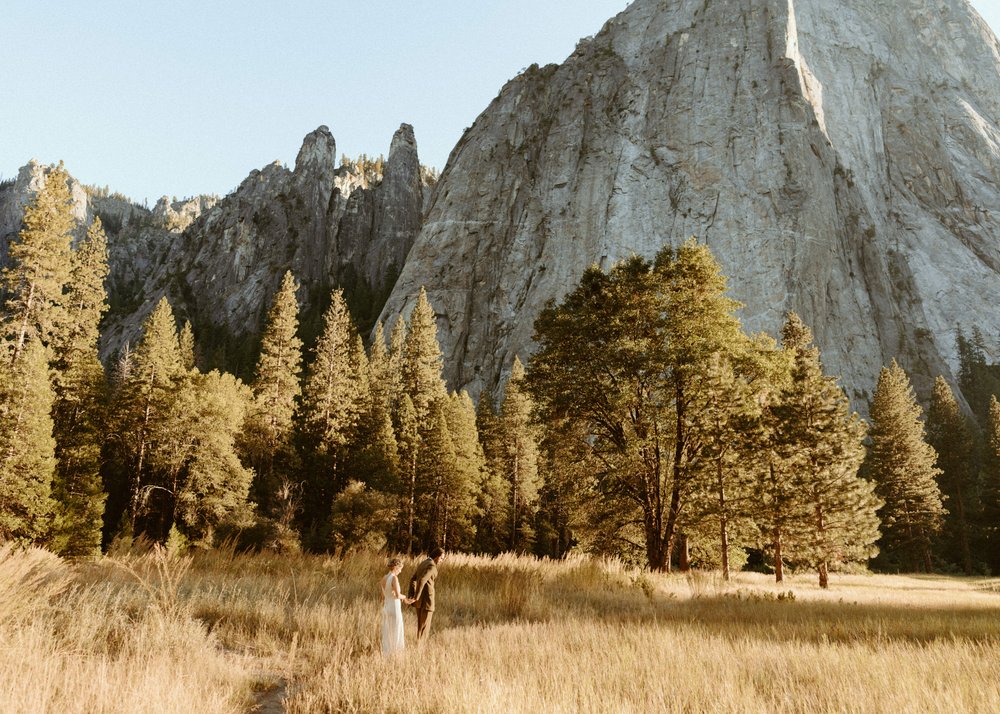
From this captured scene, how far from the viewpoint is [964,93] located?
345 feet

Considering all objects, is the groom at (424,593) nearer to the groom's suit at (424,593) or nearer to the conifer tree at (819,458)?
the groom's suit at (424,593)

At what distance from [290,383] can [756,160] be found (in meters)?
71.0

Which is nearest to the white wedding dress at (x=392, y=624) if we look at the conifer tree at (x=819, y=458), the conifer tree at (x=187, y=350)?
the conifer tree at (x=819, y=458)

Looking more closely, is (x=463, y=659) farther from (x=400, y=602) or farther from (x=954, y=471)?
(x=954, y=471)

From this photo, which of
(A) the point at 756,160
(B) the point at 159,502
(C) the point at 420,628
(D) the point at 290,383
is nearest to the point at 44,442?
(B) the point at 159,502

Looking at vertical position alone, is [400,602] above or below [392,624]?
above

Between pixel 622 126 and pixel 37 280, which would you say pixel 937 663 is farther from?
pixel 622 126

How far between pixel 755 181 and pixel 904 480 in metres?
47.7

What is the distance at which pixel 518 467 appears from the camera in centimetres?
5188

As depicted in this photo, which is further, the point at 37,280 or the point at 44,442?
the point at 37,280

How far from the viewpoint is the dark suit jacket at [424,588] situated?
851 cm

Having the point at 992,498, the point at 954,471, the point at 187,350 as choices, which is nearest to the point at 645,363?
the point at 992,498

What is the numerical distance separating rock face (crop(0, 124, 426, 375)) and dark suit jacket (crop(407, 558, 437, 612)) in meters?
105

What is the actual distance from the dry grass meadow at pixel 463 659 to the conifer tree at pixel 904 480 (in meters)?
44.2
